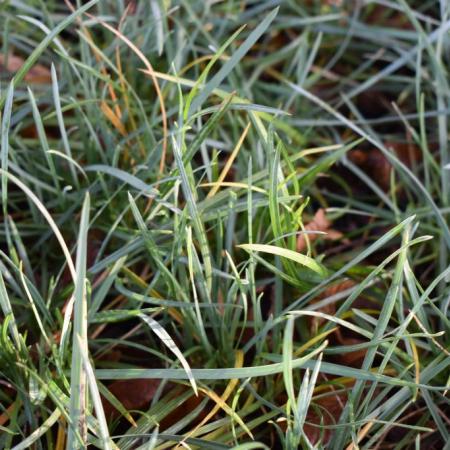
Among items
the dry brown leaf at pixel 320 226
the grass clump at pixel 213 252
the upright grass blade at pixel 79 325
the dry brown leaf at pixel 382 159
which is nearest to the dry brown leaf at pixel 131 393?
the grass clump at pixel 213 252

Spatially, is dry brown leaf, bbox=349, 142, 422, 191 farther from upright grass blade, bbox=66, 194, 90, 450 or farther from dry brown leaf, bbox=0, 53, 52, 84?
upright grass blade, bbox=66, 194, 90, 450

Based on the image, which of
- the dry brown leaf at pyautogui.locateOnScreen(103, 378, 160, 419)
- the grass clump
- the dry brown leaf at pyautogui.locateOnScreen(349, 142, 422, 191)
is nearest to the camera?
the grass clump

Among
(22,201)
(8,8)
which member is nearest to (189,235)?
(22,201)

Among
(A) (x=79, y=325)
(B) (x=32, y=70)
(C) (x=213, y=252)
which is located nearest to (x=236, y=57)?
(C) (x=213, y=252)

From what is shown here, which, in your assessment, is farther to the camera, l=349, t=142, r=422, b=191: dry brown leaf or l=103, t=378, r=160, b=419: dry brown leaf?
l=349, t=142, r=422, b=191: dry brown leaf

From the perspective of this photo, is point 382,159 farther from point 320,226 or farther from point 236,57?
point 236,57

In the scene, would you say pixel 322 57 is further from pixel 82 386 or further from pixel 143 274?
pixel 82 386

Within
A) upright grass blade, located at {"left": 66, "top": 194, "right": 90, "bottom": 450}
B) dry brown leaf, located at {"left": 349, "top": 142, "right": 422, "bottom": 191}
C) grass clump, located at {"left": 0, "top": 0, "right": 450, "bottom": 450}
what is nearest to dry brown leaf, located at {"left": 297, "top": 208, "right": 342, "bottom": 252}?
grass clump, located at {"left": 0, "top": 0, "right": 450, "bottom": 450}
